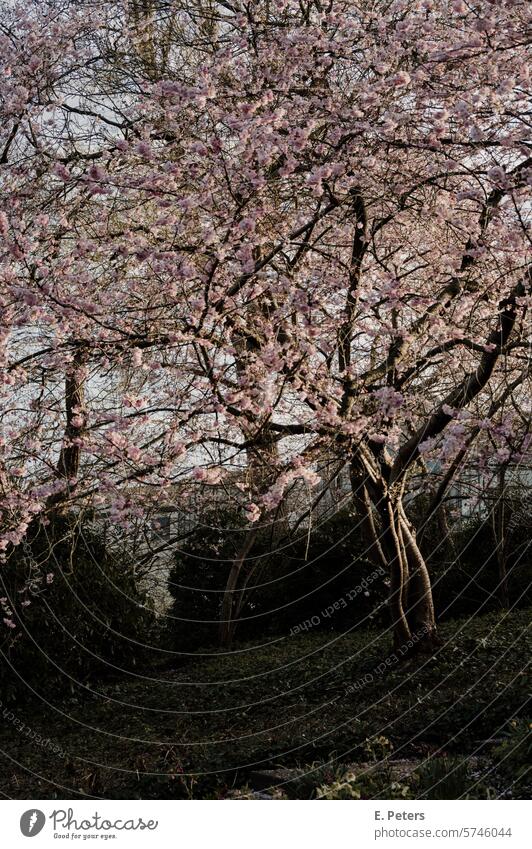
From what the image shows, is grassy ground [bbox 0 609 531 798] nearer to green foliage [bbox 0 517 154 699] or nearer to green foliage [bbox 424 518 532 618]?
green foliage [bbox 0 517 154 699]

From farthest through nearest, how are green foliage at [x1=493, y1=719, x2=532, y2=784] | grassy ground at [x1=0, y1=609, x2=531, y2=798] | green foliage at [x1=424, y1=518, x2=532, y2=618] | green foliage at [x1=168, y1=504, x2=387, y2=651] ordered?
green foliage at [x1=168, y1=504, x2=387, y2=651] → green foliage at [x1=424, y1=518, x2=532, y2=618] → grassy ground at [x1=0, y1=609, x2=531, y2=798] → green foliage at [x1=493, y1=719, x2=532, y2=784]

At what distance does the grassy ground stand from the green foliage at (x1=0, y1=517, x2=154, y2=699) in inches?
9.5

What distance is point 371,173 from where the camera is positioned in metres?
5.73

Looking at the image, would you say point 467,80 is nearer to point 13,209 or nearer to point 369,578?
point 13,209

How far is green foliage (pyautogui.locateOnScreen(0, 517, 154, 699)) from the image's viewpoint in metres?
8.46

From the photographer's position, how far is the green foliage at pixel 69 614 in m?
8.46

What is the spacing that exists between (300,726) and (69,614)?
310cm

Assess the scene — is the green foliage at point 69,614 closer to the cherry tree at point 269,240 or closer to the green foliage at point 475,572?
the cherry tree at point 269,240

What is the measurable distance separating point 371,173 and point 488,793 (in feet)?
11.7

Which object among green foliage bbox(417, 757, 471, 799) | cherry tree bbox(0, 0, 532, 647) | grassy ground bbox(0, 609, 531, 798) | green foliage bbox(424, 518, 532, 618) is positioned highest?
cherry tree bbox(0, 0, 532, 647)

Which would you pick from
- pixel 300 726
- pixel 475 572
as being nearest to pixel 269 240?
pixel 300 726

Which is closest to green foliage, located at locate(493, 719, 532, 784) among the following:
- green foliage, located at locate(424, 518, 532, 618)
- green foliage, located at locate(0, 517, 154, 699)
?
green foliage, located at locate(0, 517, 154, 699)

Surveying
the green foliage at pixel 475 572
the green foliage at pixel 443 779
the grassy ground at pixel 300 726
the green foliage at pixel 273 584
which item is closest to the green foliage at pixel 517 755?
the grassy ground at pixel 300 726
